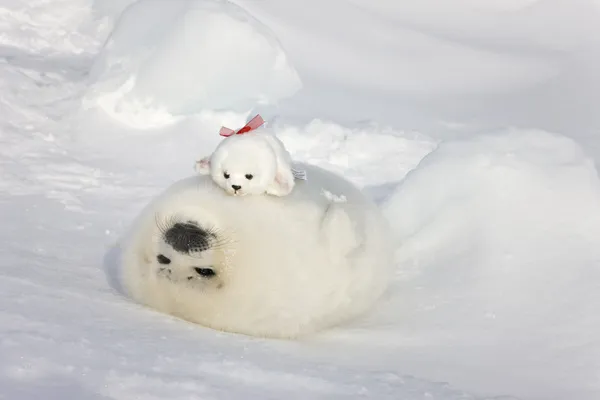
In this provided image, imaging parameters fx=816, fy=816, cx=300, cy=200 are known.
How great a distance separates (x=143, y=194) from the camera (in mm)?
3754

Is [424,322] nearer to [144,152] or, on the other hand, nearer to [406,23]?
[144,152]

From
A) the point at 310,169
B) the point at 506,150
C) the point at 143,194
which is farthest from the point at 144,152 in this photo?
the point at 506,150

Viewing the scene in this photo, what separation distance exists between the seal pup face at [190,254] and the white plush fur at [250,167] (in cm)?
20

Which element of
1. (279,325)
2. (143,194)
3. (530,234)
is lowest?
(279,325)

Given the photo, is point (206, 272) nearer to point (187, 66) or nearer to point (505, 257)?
point (505, 257)

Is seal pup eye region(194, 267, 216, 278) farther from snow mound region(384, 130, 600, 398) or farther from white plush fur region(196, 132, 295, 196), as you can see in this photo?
snow mound region(384, 130, 600, 398)

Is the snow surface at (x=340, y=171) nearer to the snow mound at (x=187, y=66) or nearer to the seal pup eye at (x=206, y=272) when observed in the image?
the snow mound at (x=187, y=66)

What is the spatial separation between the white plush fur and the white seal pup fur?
0.03 metres

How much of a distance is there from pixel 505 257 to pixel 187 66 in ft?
8.07

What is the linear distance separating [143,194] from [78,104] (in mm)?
1231

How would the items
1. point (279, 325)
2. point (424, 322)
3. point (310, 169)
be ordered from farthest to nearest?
point (310, 169) < point (424, 322) < point (279, 325)

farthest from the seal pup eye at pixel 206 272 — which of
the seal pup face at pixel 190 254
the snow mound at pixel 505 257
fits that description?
the snow mound at pixel 505 257

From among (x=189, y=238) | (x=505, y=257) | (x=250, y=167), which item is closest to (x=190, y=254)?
(x=189, y=238)

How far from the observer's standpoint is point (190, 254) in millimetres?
2391
